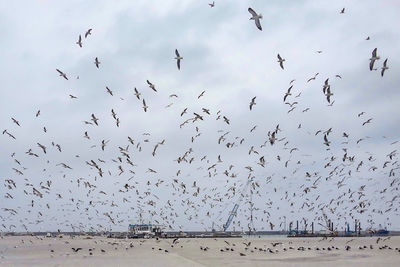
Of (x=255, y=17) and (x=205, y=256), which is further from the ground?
(x=255, y=17)

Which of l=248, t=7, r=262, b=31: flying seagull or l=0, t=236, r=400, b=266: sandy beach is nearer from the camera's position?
l=248, t=7, r=262, b=31: flying seagull

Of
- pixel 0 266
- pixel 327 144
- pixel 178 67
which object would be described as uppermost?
pixel 178 67

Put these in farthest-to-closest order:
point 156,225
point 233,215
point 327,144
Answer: point 233,215 < point 156,225 < point 327,144

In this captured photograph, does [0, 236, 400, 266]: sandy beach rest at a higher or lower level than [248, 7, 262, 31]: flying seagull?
lower

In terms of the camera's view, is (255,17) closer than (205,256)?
Yes

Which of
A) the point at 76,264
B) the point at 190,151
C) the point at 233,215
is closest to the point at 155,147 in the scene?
the point at 190,151

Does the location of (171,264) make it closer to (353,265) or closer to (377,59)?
(353,265)

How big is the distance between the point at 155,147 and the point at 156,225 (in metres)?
102

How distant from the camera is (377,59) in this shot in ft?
82.3

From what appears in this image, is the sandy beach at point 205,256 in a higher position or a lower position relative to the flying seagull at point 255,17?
lower

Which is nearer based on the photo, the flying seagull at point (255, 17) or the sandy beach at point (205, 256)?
the flying seagull at point (255, 17)

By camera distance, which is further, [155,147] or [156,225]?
[156,225]

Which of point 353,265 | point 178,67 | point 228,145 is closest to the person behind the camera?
point 178,67

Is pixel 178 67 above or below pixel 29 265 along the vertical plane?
above
